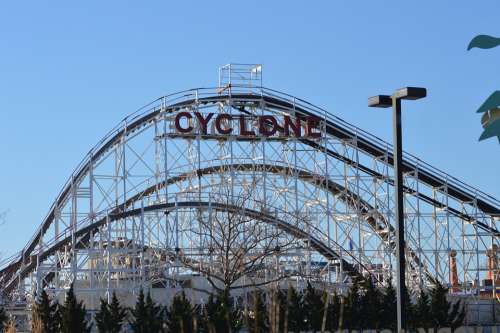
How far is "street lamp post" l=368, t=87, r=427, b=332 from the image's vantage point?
610 inches

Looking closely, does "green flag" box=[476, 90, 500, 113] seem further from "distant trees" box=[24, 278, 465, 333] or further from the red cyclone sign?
the red cyclone sign

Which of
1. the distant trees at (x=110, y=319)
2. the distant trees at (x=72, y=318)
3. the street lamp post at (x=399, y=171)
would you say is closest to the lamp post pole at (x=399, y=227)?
the street lamp post at (x=399, y=171)

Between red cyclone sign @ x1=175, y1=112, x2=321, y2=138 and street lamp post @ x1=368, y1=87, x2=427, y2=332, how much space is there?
2546cm

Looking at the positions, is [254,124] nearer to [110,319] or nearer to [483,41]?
[110,319]

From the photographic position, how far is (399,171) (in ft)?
52.3

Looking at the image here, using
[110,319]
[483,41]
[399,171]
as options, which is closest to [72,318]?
[110,319]

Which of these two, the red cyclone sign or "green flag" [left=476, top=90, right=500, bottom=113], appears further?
the red cyclone sign

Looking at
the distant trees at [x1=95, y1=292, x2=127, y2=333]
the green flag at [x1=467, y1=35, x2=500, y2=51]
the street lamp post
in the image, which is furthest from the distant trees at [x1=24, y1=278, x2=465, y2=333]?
the green flag at [x1=467, y1=35, x2=500, y2=51]

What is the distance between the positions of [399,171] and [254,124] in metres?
27.3

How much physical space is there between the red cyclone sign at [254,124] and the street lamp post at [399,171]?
2546cm

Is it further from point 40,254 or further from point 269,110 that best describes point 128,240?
point 269,110

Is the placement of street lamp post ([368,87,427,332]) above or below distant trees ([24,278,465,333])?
above

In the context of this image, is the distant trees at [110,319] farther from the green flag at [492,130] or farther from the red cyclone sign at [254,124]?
the green flag at [492,130]

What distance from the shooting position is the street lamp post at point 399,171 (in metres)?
15.5
